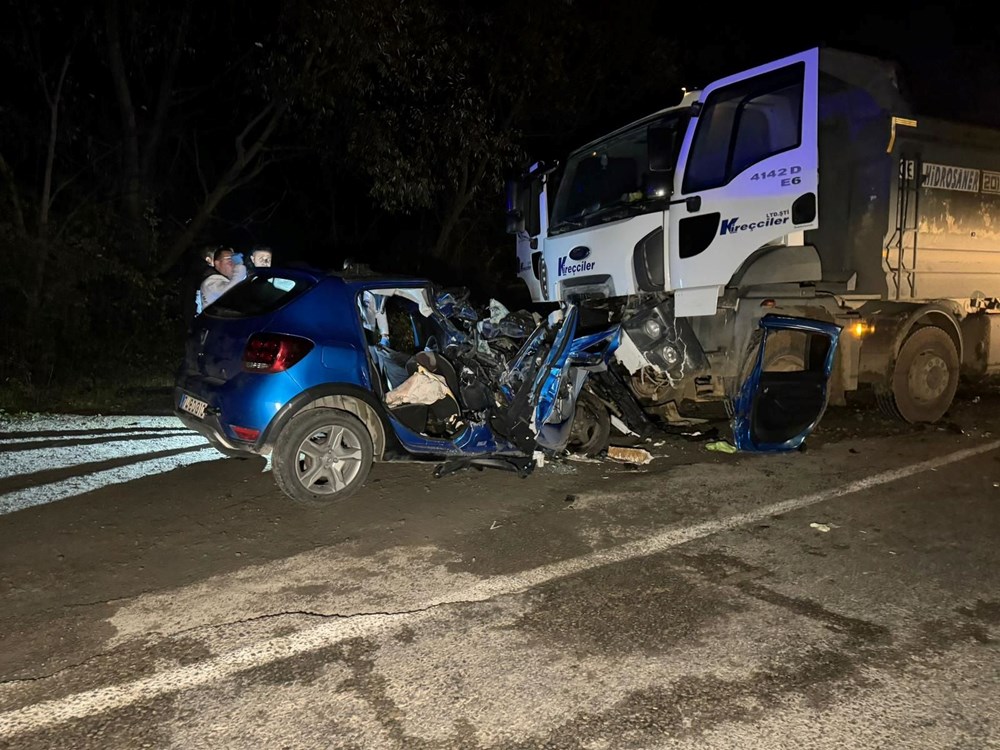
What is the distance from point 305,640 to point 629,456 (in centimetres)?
362

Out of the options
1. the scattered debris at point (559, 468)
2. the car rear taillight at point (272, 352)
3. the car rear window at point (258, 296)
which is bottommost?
the scattered debris at point (559, 468)

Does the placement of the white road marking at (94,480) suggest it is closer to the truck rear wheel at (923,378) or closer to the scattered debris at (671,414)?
the scattered debris at (671,414)

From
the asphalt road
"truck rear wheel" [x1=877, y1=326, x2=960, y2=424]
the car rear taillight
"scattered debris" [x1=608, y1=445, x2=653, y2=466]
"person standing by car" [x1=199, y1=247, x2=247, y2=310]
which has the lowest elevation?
the asphalt road

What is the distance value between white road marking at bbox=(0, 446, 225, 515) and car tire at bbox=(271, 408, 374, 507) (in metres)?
1.59

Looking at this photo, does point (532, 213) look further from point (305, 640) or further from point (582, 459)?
point (305, 640)

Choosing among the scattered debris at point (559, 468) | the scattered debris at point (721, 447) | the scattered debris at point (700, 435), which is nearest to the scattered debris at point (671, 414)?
the scattered debris at point (700, 435)

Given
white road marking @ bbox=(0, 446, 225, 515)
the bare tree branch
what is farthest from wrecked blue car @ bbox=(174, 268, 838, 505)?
the bare tree branch

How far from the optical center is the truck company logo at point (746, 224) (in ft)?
20.6

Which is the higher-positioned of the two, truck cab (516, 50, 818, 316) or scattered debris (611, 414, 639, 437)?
truck cab (516, 50, 818, 316)

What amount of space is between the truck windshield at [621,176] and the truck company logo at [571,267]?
1.25ft

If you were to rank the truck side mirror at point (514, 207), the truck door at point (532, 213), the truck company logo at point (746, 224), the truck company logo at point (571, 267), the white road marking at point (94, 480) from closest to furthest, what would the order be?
the white road marking at point (94, 480), the truck company logo at point (746, 224), the truck company logo at point (571, 267), the truck door at point (532, 213), the truck side mirror at point (514, 207)

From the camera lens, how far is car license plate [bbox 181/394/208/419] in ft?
16.5

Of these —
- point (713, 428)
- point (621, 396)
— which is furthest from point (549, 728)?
point (713, 428)

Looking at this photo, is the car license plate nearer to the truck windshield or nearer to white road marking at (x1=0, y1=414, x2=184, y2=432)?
white road marking at (x1=0, y1=414, x2=184, y2=432)
